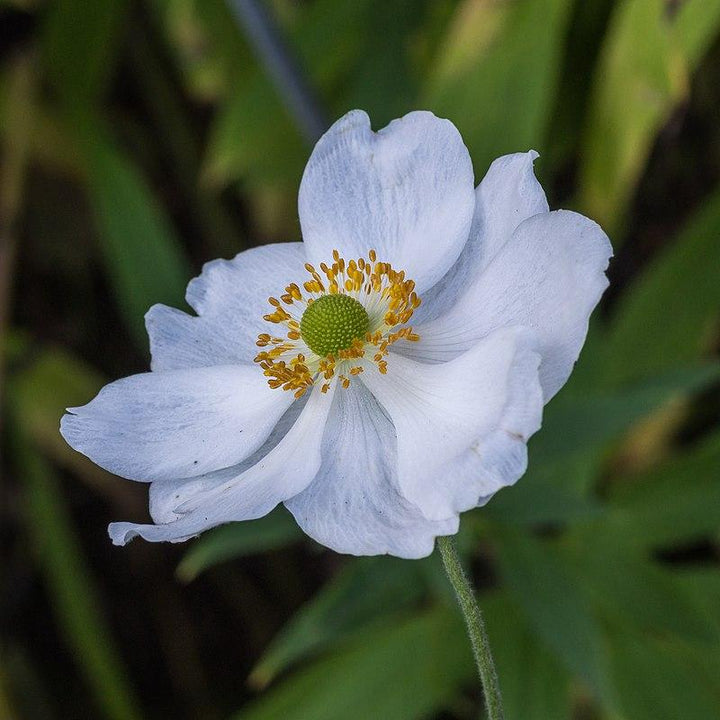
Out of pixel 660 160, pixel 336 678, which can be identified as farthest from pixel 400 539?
pixel 660 160

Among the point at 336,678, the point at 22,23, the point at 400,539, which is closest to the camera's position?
the point at 400,539

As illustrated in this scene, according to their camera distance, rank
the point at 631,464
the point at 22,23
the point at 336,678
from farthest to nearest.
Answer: the point at 22,23
the point at 631,464
the point at 336,678

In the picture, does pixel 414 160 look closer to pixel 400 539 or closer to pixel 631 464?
pixel 400 539

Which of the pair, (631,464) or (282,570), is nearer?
(631,464)

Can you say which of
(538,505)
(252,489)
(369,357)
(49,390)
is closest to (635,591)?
(538,505)

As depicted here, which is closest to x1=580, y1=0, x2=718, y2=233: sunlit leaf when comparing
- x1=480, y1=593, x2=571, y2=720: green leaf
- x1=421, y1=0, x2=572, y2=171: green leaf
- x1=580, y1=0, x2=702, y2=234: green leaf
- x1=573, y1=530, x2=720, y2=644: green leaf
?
x1=580, y1=0, x2=702, y2=234: green leaf

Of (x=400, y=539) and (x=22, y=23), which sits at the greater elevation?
(x=22, y=23)
